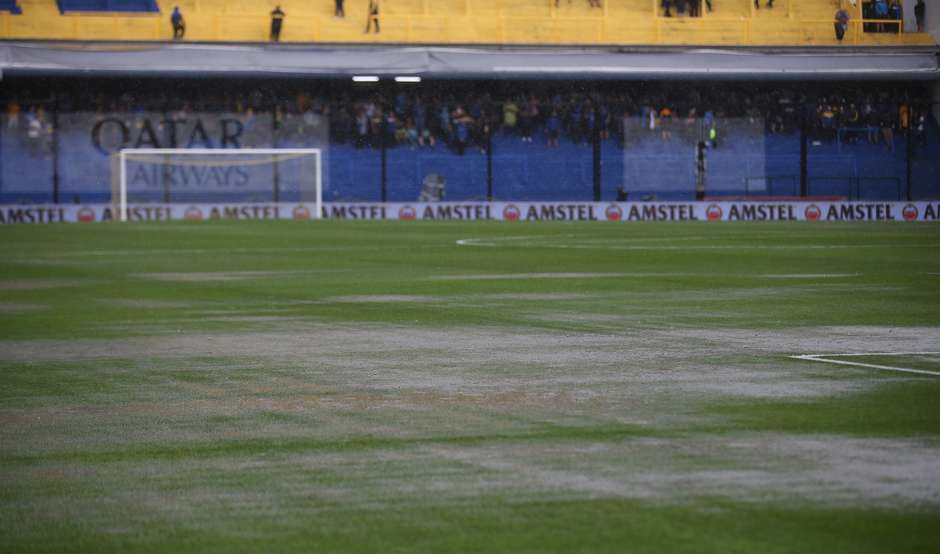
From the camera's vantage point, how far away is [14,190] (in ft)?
154

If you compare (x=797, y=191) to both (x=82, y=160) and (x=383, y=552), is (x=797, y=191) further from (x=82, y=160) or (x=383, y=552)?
(x=383, y=552)

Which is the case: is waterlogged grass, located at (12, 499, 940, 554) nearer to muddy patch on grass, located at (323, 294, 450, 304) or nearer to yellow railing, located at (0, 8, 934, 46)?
muddy patch on grass, located at (323, 294, 450, 304)

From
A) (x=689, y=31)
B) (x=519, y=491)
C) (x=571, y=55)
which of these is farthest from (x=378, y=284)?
(x=689, y=31)

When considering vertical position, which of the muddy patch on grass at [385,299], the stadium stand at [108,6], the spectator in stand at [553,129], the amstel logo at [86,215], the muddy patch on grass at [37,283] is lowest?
the muddy patch on grass at [385,299]

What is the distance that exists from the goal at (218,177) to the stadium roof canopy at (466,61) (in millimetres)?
2799

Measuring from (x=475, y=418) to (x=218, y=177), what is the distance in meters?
41.8

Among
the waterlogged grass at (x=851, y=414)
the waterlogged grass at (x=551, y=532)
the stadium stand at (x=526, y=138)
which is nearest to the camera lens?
the waterlogged grass at (x=551, y=532)

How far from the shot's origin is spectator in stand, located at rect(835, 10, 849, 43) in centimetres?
5459

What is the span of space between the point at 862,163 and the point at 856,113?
2318mm

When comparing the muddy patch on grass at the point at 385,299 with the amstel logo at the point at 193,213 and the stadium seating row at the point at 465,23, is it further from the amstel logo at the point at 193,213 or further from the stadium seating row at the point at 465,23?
the stadium seating row at the point at 465,23

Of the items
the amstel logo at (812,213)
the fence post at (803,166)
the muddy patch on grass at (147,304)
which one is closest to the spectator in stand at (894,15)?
the fence post at (803,166)

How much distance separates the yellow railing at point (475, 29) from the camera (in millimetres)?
50875

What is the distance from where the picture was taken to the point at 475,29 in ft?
177

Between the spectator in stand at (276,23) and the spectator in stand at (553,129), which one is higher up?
the spectator in stand at (276,23)
